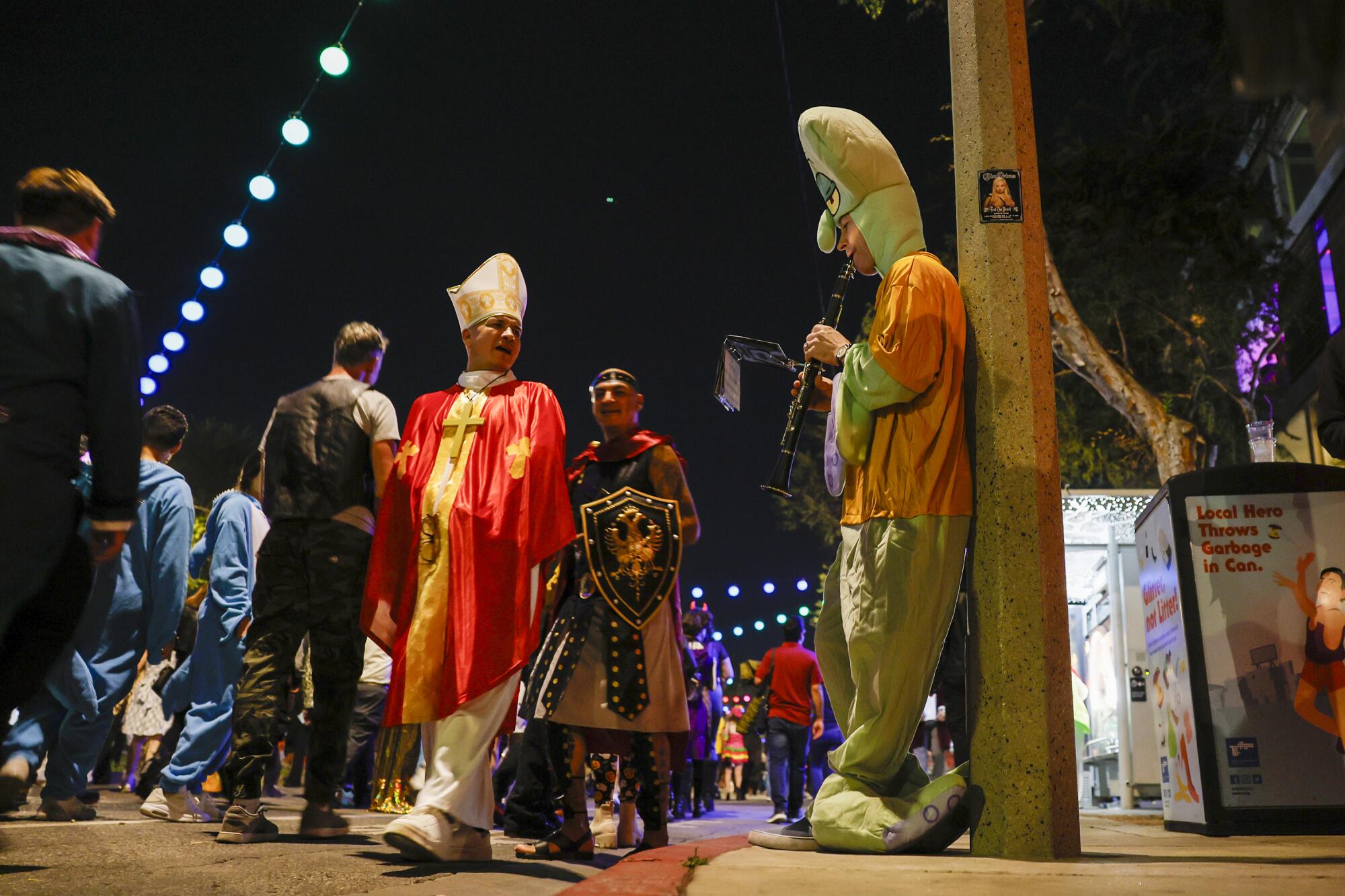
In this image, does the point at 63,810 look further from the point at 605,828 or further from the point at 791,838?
the point at 791,838

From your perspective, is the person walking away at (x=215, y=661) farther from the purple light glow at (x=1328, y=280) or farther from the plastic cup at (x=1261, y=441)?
the purple light glow at (x=1328, y=280)

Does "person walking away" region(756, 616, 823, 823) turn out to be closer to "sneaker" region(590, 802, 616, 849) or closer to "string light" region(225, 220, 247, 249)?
"sneaker" region(590, 802, 616, 849)

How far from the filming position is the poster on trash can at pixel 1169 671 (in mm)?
5664

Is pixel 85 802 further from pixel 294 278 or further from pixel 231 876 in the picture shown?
pixel 294 278

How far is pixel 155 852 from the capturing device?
3.80 meters

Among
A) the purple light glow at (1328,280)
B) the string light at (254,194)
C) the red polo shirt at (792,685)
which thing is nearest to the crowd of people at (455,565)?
the string light at (254,194)

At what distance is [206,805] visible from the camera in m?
5.77

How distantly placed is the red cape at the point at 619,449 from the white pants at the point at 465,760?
155cm

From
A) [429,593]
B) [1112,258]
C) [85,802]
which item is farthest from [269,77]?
[429,593]

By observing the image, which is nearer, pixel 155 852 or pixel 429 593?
pixel 155 852

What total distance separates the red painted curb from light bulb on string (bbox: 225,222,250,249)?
7052 millimetres

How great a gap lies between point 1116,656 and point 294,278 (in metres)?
29.3

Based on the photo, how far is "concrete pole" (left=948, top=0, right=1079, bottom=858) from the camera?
131 inches

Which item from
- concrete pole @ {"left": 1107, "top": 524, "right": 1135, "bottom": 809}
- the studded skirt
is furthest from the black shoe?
concrete pole @ {"left": 1107, "top": 524, "right": 1135, "bottom": 809}
